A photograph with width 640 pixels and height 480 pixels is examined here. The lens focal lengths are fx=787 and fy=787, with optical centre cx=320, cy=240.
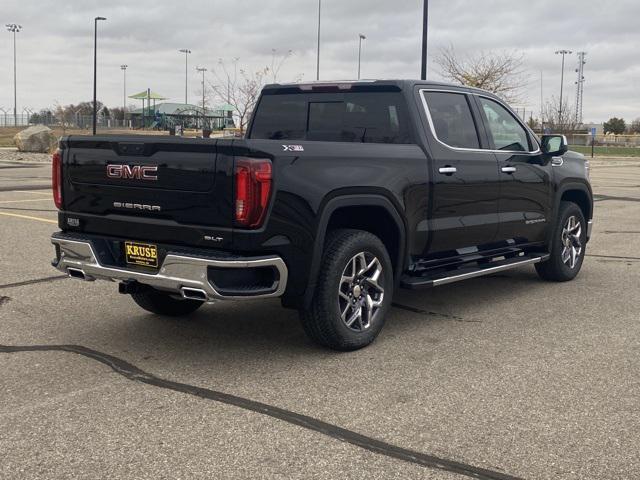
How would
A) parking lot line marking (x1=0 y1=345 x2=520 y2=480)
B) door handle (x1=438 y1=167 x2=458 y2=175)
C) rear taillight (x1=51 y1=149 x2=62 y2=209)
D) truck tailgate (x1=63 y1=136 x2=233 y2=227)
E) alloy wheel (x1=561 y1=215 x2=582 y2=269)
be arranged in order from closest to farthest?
parking lot line marking (x1=0 y1=345 x2=520 y2=480)
truck tailgate (x1=63 y1=136 x2=233 y2=227)
rear taillight (x1=51 y1=149 x2=62 y2=209)
door handle (x1=438 y1=167 x2=458 y2=175)
alloy wheel (x1=561 y1=215 x2=582 y2=269)

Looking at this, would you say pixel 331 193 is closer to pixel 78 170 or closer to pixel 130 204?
pixel 130 204

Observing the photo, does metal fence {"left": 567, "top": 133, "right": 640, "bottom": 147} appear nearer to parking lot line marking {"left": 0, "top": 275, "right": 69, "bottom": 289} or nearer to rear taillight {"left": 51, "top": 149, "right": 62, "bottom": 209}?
parking lot line marking {"left": 0, "top": 275, "right": 69, "bottom": 289}

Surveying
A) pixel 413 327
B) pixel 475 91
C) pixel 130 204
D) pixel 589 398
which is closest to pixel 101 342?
pixel 130 204

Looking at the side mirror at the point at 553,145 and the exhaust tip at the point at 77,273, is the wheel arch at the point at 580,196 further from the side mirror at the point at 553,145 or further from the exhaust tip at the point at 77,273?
the exhaust tip at the point at 77,273

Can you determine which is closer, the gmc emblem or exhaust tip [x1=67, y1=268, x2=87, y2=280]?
the gmc emblem

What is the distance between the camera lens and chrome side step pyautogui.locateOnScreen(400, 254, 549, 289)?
19.0 feet

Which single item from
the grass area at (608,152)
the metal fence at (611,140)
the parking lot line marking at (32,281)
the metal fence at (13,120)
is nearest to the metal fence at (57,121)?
the metal fence at (13,120)

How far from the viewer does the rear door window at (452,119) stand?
20.3ft

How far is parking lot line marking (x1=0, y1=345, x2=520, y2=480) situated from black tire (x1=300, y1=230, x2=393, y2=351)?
0.92m

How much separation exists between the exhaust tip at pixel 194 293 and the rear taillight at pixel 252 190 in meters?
0.46

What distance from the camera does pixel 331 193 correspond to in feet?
16.4

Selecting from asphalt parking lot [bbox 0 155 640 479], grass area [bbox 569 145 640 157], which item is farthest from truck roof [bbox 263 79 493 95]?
grass area [bbox 569 145 640 157]

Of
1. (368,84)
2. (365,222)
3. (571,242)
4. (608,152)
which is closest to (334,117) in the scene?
(368,84)

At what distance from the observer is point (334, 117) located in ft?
20.8
